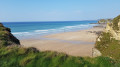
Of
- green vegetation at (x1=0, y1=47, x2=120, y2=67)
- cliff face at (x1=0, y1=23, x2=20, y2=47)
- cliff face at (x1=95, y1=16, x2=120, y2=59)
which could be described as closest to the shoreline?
cliff face at (x1=95, y1=16, x2=120, y2=59)

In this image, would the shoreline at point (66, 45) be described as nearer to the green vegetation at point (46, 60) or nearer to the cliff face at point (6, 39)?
the cliff face at point (6, 39)

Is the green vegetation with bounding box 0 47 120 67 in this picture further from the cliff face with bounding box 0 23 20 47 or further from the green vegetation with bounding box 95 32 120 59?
the green vegetation with bounding box 95 32 120 59

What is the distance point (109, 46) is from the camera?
1575 cm

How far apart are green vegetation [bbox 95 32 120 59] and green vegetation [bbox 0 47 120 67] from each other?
841 centimetres

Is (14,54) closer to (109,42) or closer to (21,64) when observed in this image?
(21,64)

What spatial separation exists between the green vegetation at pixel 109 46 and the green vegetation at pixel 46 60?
8410mm

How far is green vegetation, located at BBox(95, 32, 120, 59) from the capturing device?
46.0 feet

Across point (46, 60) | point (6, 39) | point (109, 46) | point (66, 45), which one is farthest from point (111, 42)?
point (66, 45)

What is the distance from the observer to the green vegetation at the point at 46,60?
593cm

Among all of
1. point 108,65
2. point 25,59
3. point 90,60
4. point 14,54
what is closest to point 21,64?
point 25,59

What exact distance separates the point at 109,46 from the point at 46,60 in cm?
1170

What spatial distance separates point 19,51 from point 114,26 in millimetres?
14782

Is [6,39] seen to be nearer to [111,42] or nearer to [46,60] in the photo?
[46,60]

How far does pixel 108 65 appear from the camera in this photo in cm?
571
